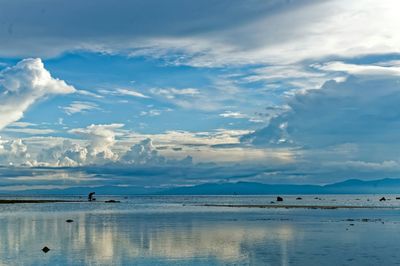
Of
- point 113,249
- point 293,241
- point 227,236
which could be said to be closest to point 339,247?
point 293,241

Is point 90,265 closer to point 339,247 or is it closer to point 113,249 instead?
point 113,249

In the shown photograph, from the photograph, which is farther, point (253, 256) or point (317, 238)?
point (317, 238)

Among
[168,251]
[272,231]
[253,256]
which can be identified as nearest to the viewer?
[253,256]

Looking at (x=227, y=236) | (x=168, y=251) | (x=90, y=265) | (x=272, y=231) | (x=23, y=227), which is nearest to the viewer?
(x=90, y=265)

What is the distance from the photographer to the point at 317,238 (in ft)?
213

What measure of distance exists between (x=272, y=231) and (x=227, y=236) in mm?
9697

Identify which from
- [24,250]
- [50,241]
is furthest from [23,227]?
[24,250]

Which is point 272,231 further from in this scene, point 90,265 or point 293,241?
point 90,265

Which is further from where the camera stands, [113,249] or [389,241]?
[389,241]

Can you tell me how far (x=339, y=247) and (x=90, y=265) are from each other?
2567cm

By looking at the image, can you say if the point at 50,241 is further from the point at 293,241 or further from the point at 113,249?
the point at 293,241

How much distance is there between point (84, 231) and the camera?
76000mm

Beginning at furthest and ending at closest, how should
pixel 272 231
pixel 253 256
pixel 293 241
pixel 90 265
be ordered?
pixel 272 231 → pixel 293 241 → pixel 253 256 → pixel 90 265

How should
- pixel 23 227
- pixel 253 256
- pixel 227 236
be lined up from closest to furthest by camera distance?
pixel 253 256, pixel 227 236, pixel 23 227
